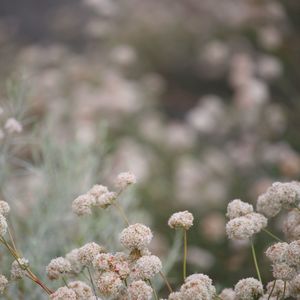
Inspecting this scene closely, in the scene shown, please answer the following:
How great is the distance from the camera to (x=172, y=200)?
9.93ft

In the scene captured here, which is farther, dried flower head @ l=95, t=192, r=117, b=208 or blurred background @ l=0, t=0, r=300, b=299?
blurred background @ l=0, t=0, r=300, b=299

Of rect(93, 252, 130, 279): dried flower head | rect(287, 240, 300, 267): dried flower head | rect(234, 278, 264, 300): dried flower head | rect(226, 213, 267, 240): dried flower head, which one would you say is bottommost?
rect(234, 278, 264, 300): dried flower head

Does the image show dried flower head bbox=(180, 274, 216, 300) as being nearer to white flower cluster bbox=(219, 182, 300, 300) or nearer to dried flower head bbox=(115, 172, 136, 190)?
white flower cluster bbox=(219, 182, 300, 300)

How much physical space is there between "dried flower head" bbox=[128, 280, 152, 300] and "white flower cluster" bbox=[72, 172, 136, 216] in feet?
0.51

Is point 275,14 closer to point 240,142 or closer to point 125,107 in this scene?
point 240,142

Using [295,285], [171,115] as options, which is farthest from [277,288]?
[171,115]

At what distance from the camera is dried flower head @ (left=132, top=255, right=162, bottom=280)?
80 centimetres

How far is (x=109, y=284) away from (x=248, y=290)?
7.3 inches

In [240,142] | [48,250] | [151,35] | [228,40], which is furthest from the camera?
[151,35]

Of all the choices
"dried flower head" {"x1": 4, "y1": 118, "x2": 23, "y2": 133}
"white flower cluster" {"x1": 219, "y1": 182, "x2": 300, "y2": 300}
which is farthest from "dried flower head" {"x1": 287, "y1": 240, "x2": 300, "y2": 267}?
"dried flower head" {"x1": 4, "y1": 118, "x2": 23, "y2": 133}

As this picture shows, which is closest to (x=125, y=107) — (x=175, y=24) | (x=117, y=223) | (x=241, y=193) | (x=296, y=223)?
(x=241, y=193)

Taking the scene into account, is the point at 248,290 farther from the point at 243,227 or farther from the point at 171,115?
the point at 171,115

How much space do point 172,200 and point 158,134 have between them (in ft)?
1.88

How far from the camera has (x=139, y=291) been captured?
78 centimetres
